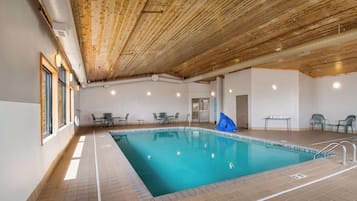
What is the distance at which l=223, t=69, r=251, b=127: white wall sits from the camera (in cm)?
977

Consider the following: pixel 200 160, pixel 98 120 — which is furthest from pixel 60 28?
pixel 98 120

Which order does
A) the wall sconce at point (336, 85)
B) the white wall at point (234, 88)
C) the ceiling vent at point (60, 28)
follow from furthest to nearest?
the white wall at point (234, 88) < the wall sconce at point (336, 85) < the ceiling vent at point (60, 28)

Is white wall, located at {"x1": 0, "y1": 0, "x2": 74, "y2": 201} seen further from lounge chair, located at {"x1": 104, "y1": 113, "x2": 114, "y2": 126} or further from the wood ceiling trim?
lounge chair, located at {"x1": 104, "y1": 113, "x2": 114, "y2": 126}

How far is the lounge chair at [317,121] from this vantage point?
31.4ft

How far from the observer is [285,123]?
938cm

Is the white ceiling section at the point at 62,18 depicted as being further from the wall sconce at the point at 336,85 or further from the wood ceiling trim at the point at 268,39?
the wall sconce at the point at 336,85

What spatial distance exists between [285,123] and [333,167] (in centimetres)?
596

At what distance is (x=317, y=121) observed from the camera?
970cm

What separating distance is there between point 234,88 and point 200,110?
4.30 meters

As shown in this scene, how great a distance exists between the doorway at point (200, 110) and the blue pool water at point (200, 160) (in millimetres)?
6142

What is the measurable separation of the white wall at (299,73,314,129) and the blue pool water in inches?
149

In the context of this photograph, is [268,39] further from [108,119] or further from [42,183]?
[108,119]

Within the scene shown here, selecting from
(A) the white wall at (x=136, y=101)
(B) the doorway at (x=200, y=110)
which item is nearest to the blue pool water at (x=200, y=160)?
(A) the white wall at (x=136, y=101)

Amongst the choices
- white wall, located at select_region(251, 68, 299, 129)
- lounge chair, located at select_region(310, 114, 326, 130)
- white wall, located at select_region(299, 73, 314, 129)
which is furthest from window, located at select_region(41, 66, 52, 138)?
lounge chair, located at select_region(310, 114, 326, 130)
